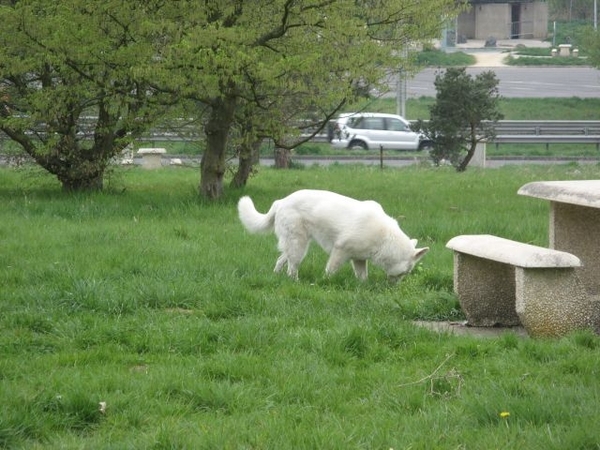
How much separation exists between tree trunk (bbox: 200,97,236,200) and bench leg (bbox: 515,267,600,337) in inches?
354

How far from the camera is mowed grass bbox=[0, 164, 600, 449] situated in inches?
215

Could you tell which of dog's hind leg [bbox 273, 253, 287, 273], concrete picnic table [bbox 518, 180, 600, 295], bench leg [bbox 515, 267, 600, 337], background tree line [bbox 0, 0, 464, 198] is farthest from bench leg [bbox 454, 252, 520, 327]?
background tree line [bbox 0, 0, 464, 198]

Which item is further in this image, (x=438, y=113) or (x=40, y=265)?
(x=438, y=113)

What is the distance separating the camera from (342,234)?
32.4 feet

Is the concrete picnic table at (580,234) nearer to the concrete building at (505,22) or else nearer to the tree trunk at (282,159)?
the tree trunk at (282,159)

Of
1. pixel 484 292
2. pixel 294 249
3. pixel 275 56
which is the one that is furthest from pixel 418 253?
pixel 275 56

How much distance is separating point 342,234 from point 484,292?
1991mm

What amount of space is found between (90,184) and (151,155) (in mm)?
8469

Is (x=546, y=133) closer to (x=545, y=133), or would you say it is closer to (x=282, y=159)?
(x=545, y=133)

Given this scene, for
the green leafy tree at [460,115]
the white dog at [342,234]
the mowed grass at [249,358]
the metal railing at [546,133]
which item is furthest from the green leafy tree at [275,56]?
the metal railing at [546,133]

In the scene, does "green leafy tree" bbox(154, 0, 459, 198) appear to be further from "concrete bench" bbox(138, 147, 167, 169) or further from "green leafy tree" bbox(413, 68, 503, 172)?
"concrete bench" bbox(138, 147, 167, 169)

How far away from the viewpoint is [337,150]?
3619 cm

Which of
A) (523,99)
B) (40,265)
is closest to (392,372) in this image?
(40,265)

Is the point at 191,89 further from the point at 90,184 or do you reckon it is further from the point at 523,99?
the point at 523,99
